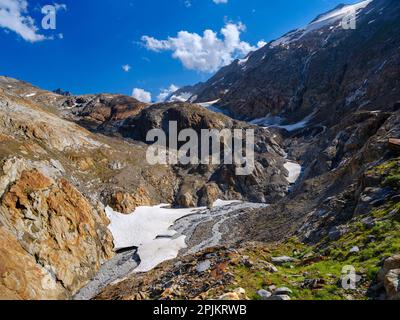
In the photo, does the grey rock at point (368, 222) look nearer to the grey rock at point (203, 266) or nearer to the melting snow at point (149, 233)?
the grey rock at point (203, 266)

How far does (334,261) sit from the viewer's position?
15727mm

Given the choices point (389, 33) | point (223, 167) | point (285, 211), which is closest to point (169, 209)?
point (223, 167)

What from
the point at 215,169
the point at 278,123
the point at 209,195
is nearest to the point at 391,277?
the point at 209,195

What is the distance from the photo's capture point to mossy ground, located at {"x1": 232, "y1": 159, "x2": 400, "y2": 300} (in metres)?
12.6

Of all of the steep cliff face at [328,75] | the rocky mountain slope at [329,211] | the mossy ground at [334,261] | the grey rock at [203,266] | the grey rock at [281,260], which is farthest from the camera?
the steep cliff face at [328,75]

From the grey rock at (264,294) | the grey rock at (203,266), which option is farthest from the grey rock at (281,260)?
the grey rock at (264,294)

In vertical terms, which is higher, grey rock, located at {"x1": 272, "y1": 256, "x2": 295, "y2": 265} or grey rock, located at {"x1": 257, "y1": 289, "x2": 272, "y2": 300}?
grey rock, located at {"x1": 272, "y1": 256, "x2": 295, "y2": 265}

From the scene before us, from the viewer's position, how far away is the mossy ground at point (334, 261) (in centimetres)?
1259

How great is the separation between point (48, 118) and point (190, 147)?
34.5m

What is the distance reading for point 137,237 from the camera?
48438 mm

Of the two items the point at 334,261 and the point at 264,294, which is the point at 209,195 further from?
the point at 264,294

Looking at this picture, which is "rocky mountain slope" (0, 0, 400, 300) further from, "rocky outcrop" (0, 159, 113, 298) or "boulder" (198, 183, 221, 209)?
"boulder" (198, 183, 221, 209)

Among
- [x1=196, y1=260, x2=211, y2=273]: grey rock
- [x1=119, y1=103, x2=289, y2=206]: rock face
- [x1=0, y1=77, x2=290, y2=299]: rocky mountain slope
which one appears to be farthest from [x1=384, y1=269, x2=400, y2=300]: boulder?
[x1=119, y1=103, x2=289, y2=206]: rock face

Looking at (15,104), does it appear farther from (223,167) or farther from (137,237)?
(223,167)
